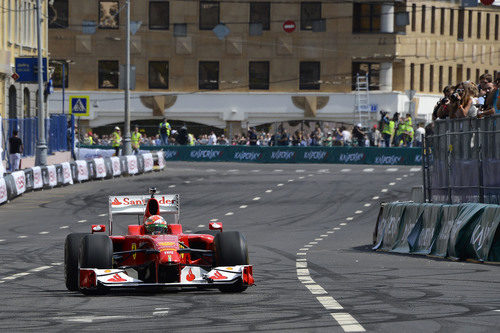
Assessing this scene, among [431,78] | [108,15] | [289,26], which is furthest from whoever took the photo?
[431,78]

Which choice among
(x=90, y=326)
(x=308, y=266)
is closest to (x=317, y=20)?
(x=308, y=266)

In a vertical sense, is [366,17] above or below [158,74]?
above

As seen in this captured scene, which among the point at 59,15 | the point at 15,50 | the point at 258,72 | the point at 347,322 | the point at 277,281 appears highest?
the point at 59,15

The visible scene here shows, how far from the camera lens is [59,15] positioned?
7275 centimetres

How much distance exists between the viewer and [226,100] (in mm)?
73938

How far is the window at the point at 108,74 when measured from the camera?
7388 cm

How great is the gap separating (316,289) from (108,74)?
61.3m

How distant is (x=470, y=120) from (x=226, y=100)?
54.8 metres

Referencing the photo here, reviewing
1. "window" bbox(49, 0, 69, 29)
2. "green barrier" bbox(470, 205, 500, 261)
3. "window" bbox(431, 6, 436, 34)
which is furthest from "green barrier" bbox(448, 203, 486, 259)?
"window" bbox(431, 6, 436, 34)

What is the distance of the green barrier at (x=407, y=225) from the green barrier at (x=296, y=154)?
1356 inches

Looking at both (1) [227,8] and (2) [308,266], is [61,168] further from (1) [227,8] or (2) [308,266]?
(1) [227,8]

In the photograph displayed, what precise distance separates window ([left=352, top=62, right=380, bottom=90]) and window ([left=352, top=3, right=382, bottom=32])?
6.60ft

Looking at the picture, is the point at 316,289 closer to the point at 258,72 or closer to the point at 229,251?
the point at 229,251

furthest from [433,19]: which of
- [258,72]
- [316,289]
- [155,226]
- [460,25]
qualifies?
[316,289]
